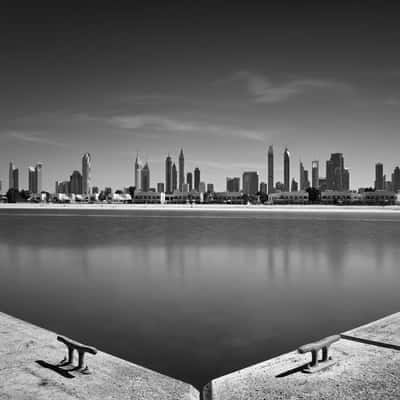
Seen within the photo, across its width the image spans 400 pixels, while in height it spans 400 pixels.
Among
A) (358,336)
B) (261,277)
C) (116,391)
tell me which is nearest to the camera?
(116,391)

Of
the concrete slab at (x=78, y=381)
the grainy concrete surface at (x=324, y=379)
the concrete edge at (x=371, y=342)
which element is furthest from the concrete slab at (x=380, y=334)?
the concrete slab at (x=78, y=381)

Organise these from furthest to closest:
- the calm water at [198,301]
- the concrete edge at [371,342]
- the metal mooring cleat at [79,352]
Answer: the calm water at [198,301] < the concrete edge at [371,342] < the metal mooring cleat at [79,352]

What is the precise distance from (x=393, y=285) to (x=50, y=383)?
13.9 metres

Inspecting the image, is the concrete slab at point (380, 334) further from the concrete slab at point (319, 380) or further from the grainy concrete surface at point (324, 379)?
the concrete slab at point (319, 380)

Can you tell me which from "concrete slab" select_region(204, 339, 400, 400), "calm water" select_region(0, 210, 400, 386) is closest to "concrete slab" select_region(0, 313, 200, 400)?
"concrete slab" select_region(204, 339, 400, 400)

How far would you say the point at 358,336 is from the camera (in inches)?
327

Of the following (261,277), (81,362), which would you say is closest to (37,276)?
(261,277)

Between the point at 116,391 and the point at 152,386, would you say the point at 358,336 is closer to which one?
the point at 152,386

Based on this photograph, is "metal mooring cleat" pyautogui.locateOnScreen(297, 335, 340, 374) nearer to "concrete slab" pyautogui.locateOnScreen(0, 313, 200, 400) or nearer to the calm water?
the calm water

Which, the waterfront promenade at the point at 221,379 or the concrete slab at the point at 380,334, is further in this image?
the concrete slab at the point at 380,334

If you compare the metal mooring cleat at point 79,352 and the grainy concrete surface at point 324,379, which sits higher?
the metal mooring cleat at point 79,352

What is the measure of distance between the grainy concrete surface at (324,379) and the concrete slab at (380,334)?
8.5 inches

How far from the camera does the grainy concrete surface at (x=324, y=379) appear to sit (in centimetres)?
601

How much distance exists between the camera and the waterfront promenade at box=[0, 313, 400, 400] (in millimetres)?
6031
